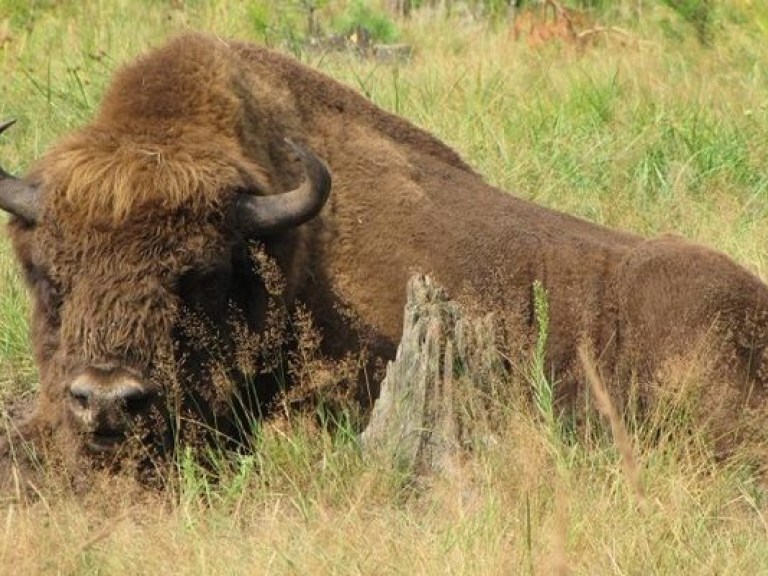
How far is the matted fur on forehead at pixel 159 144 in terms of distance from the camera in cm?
594

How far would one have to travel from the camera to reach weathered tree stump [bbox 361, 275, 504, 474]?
576 centimetres

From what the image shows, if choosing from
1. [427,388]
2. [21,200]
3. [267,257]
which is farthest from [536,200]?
[21,200]

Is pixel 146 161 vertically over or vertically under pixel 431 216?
over

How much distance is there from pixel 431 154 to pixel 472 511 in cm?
268

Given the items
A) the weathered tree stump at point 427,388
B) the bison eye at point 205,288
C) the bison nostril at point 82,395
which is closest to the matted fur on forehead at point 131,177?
the bison eye at point 205,288

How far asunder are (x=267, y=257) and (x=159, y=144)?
56cm

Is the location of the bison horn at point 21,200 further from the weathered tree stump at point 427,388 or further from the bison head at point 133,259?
the weathered tree stump at point 427,388

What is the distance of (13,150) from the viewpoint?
9.93 metres

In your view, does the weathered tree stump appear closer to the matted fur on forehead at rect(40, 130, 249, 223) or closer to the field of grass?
the field of grass

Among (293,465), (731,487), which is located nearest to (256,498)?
(293,465)

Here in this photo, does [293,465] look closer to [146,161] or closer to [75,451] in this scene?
[75,451]

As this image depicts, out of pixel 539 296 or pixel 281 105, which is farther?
pixel 281 105

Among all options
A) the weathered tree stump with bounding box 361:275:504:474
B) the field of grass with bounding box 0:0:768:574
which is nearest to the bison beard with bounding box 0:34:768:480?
the field of grass with bounding box 0:0:768:574

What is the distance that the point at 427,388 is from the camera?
581cm
